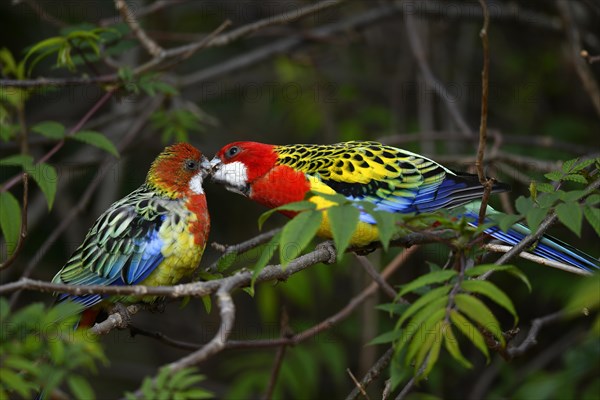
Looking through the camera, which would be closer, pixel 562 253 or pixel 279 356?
pixel 279 356

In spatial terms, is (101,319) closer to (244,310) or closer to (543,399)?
(543,399)

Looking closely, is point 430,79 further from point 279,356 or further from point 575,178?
point 279,356

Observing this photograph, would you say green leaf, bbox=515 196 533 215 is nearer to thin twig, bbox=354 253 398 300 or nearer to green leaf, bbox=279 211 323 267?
green leaf, bbox=279 211 323 267

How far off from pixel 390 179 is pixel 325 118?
2865 millimetres

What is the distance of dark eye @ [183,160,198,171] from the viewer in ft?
14.0

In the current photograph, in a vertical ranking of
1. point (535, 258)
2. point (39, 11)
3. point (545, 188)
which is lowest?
point (535, 258)

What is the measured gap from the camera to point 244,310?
778 cm

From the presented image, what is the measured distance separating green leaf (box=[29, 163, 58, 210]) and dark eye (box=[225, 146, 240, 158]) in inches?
43.3

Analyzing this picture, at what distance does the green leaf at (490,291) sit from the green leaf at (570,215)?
326mm

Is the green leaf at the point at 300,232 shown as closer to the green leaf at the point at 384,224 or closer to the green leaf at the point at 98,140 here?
the green leaf at the point at 384,224

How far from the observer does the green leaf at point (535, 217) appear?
2545 mm

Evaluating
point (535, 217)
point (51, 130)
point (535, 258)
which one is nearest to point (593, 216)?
point (535, 217)

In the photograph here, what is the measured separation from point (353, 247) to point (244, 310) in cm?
409

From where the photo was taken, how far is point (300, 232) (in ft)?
8.09
